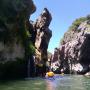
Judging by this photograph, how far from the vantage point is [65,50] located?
113 m

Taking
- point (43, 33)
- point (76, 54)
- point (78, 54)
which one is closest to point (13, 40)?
point (43, 33)

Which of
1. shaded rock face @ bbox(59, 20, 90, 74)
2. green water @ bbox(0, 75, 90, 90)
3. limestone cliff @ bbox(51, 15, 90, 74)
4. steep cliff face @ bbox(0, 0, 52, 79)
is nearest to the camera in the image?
green water @ bbox(0, 75, 90, 90)

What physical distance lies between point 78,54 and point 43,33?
25.4 metres

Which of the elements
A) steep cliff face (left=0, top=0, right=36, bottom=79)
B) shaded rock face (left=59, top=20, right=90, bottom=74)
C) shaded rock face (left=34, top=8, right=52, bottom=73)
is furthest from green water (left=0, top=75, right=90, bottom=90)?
shaded rock face (left=59, top=20, right=90, bottom=74)

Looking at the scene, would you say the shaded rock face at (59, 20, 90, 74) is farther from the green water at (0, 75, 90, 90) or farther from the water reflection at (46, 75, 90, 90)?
the green water at (0, 75, 90, 90)

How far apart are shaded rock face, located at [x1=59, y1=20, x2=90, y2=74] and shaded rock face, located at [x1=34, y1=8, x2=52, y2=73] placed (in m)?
20.6

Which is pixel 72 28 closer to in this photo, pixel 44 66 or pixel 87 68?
pixel 87 68

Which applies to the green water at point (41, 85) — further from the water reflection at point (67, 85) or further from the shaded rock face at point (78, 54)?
the shaded rock face at point (78, 54)

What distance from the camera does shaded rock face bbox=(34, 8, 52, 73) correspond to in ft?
258

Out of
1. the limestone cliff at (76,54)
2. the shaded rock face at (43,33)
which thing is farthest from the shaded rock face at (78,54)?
the shaded rock face at (43,33)

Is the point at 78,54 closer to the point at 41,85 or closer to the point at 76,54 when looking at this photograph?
the point at 76,54

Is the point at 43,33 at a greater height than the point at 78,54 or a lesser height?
greater

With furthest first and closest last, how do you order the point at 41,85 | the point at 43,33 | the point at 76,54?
the point at 76,54 < the point at 43,33 < the point at 41,85

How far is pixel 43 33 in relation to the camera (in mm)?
79438
